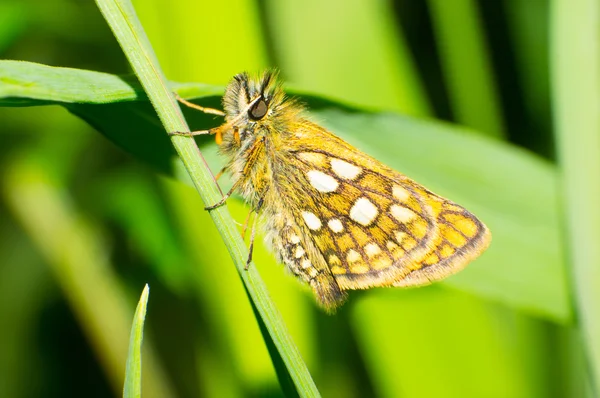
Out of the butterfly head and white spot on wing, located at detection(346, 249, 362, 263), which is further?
white spot on wing, located at detection(346, 249, 362, 263)

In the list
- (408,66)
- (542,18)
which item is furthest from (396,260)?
(542,18)

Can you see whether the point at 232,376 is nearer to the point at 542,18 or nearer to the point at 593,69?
the point at 593,69

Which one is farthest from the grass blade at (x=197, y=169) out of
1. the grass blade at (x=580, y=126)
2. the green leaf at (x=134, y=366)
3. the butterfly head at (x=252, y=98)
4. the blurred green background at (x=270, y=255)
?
the grass blade at (x=580, y=126)

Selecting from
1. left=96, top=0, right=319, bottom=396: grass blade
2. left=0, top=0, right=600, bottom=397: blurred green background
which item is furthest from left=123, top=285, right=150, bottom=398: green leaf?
left=0, top=0, right=600, bottom=397: blurred green background

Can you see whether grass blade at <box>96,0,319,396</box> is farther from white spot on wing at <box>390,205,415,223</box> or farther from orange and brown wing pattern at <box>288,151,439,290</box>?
white spot on wing at <box>390,205,415,223</box>

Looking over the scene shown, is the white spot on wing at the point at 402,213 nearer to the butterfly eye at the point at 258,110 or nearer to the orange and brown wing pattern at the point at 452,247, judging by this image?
the orange and brown wing pattern at the point at 452,247

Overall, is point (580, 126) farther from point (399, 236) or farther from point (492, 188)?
point (399, 236)

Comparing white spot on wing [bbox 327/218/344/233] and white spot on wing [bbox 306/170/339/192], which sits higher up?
white spot on wing [bbox 306/170/339/192]
